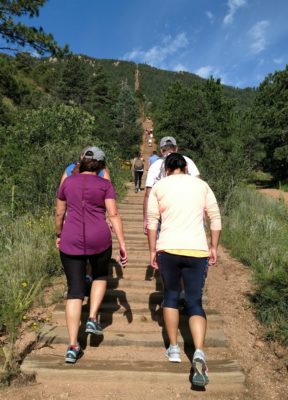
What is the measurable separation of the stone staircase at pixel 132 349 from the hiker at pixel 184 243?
13.0 inches

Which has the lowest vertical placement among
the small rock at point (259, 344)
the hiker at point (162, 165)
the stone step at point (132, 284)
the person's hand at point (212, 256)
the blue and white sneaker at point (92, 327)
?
the small rock at point (259, 344)

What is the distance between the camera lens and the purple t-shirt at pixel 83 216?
3405mm

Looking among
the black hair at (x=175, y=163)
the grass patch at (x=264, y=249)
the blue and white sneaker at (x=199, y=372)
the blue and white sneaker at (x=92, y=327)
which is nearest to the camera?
the blue and white sneaker at (x=199, y=372)

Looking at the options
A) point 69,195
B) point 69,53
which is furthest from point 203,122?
point 69,195

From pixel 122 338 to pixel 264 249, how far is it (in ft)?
11.9

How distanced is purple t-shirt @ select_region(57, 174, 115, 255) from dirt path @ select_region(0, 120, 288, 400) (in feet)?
3.36

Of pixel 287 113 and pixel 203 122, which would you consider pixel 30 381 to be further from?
pixel 287 113

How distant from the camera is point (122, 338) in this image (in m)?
3.94

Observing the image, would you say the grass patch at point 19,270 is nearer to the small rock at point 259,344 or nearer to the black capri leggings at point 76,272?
the black capri leggings at point 76,272

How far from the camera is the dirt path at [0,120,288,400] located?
10.6ft

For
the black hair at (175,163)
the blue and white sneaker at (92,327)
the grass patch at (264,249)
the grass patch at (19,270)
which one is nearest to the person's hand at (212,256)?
the black hair at (175,163)

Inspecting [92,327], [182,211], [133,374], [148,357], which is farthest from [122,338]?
[182,211]

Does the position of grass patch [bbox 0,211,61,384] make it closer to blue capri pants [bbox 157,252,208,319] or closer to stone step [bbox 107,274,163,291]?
stone step [bbox 107,274,163,291]

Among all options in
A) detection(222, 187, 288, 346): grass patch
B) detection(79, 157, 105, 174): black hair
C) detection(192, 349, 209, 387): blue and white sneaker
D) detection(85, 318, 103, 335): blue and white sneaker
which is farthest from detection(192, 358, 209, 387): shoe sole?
detection(79, 157, 105, 174): black hair
